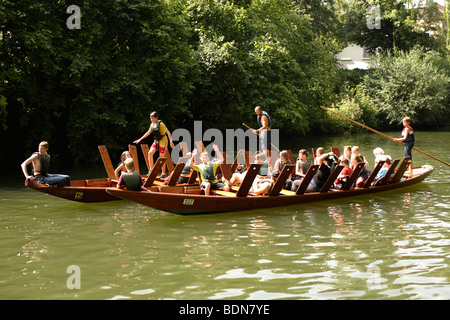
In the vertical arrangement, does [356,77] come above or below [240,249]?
above

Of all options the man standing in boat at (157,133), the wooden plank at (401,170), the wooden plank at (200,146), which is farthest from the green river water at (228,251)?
the wooden plank at (200,146)

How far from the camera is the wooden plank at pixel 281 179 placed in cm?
1039

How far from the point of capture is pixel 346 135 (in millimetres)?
36094

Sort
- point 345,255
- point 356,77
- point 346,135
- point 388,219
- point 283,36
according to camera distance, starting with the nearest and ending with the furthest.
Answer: point 345,255
point 388,219
point 283,36
point 346,135
point 356,77

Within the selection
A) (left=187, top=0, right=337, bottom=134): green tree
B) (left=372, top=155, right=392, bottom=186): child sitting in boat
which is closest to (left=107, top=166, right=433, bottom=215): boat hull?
(left=372, top=155, right=392, bottom=186): child sitting in boat

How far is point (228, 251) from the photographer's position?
25.2 ft

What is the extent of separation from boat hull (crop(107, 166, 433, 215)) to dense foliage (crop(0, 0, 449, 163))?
856 centimetres

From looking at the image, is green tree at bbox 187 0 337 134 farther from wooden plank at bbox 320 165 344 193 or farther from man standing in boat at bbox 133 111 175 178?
wooden plank at bbox 320 165 344 193

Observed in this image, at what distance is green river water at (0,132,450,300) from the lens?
19.8 feet

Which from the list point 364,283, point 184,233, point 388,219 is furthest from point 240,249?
point 388,219

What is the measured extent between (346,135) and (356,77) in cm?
1110

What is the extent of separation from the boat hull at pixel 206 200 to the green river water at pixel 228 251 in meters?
0.17

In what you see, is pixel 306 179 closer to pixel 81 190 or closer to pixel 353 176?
pixel 353 176
